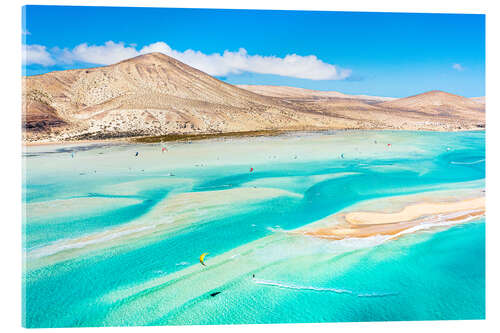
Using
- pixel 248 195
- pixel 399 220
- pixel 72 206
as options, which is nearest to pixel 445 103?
pixel 399 220

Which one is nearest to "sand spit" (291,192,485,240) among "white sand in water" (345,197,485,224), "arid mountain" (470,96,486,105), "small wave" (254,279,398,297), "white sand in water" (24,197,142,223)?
"white sand in water" (345,197,485,224)

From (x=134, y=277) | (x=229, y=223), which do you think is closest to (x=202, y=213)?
(x=229, y=223)

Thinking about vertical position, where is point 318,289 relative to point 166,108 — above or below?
below

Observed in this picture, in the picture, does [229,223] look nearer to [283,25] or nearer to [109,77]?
[283,25]

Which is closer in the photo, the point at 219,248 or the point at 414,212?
the point at 219,248

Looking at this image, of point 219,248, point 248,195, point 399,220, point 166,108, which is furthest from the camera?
point 166,108

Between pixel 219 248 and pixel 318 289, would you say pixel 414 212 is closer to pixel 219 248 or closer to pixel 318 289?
pixel 318 289
